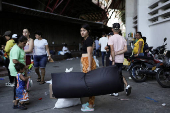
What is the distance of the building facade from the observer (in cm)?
996

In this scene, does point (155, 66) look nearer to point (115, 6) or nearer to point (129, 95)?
point (129, 95)

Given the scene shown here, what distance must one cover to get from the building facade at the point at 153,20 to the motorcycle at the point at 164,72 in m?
3.59

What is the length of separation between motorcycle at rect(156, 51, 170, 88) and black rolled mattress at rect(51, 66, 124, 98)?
2834 millimetres

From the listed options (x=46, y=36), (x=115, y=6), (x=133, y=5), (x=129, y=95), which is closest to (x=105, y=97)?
(x=129, y=95)

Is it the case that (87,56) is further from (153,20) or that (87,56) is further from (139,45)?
(153,20)

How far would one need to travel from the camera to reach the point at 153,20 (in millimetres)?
13016

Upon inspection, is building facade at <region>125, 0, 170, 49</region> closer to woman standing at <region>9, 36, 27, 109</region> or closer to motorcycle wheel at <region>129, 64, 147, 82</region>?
motorcycle wheel at <region>129, 64, 147, 82</region>

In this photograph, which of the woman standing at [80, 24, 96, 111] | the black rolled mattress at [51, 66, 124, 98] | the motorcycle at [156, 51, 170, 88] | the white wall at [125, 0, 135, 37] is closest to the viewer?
the black rolled mattress at [51, 66, 124, 98]

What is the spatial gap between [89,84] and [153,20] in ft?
36.4

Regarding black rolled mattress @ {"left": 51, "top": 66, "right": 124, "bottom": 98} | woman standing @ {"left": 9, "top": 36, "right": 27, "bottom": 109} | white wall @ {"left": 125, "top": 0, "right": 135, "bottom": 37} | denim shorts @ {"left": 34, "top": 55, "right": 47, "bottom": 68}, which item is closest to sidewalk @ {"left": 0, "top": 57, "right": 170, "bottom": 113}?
woman standing @ {"left": 9, "top": 36, "right": 27, "bottom": 109}

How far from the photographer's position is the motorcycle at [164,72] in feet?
18.8

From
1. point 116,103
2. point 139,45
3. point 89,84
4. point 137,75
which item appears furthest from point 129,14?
point 89,84

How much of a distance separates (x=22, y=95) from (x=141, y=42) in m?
4.56

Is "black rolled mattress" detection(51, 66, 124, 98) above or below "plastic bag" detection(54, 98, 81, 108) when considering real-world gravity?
above
